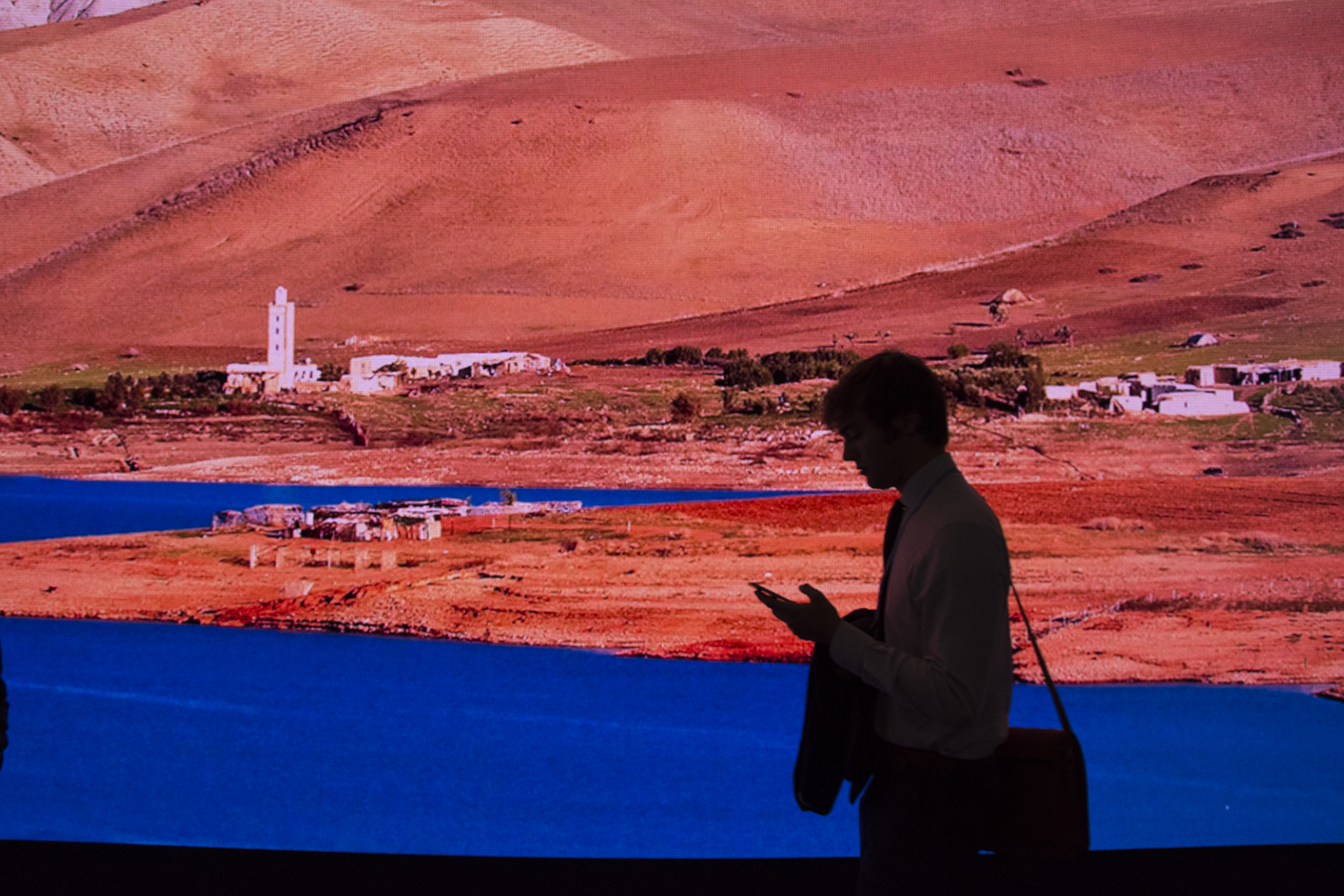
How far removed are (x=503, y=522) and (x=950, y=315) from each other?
78.6 inches

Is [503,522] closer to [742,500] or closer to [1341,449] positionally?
[742,500]

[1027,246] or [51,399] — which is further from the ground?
[1027,246]

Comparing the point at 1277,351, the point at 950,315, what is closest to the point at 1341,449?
the point at 1277,351

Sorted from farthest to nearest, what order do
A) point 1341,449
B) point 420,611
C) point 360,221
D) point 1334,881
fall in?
point 360,221 → point 1341,449 → point 420,611 → point 1334,881

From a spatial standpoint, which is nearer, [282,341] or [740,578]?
[740,578]

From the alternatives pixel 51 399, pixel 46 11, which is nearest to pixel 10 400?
pixel 51 399

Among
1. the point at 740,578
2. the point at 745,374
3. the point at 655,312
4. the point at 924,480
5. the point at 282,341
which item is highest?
the point at 655,312

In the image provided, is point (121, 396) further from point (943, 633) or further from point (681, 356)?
point (943, 633)

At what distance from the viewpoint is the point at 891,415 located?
1381mm

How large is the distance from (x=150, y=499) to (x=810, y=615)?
363 cm

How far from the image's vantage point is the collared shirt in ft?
4.15

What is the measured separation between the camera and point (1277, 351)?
454 centimetres

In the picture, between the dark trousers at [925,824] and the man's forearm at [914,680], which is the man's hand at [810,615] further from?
the dark trousers at [925,824]

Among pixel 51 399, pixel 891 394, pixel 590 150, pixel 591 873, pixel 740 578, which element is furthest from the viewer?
pixel 590 150
